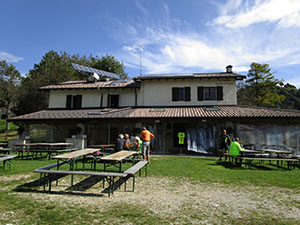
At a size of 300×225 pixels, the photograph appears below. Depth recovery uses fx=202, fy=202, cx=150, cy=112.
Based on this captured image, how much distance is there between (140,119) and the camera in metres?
15.1

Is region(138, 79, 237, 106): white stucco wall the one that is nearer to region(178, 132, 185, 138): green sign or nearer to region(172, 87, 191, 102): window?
region(172, 87, 191, 102): window

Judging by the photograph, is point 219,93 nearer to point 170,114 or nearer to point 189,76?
point 189,76

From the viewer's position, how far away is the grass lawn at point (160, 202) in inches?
140

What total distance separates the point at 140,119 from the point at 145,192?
10003 mm

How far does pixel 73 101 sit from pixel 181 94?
10108mm

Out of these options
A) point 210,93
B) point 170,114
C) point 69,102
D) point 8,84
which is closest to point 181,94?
point 210,93

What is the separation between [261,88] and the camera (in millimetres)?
36000

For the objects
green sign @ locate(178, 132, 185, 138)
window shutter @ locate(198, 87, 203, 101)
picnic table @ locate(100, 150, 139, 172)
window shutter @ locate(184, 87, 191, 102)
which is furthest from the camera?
window shutter @ locate(184, 87, 191, 102)

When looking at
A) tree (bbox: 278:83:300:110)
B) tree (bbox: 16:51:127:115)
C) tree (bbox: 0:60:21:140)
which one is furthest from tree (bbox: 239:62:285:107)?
tree (bbox: 0:60:21:140)

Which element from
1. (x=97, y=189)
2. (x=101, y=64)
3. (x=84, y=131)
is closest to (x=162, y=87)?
(x=84, y=131)

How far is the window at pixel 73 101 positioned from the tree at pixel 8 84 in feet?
66.1

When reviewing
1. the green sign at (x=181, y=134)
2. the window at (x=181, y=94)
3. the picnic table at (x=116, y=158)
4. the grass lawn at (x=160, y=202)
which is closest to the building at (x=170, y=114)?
the window at (x=181, y=94)

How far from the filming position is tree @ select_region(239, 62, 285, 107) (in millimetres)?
34656

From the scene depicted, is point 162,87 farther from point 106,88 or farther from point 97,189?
point 97,189
